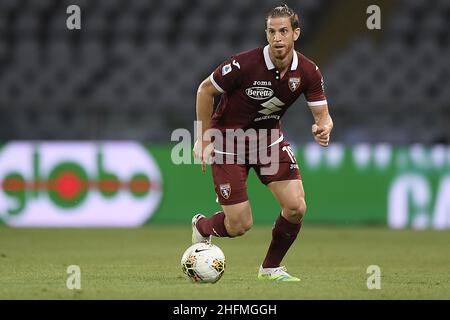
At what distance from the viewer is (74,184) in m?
12.8

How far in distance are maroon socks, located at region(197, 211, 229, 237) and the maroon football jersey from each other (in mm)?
676

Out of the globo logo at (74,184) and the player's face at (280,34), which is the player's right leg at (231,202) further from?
the globo logo at (74,184)

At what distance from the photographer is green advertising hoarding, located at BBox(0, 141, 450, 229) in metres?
12.8

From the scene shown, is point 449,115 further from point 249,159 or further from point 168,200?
point 249,159

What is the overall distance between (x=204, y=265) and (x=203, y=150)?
34.3 inches

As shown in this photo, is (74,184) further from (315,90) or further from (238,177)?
(315,90)

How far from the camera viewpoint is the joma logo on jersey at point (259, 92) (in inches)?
284

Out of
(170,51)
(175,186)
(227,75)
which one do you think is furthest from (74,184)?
(227,75)

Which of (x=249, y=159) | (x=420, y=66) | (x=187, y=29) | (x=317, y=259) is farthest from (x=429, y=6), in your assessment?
(x=249, y=159)

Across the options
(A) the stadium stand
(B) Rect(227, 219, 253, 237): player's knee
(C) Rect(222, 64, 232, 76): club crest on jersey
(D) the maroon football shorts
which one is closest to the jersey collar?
(C) Rect(222, 64, 232, 76): club crest on jersey

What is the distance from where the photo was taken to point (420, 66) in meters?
16.4

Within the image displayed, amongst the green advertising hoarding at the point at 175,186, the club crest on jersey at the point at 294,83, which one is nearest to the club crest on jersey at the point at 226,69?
the club crest on jersey at the point at 294,83

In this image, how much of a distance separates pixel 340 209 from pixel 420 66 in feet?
13.6

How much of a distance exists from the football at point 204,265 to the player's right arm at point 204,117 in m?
0.66
